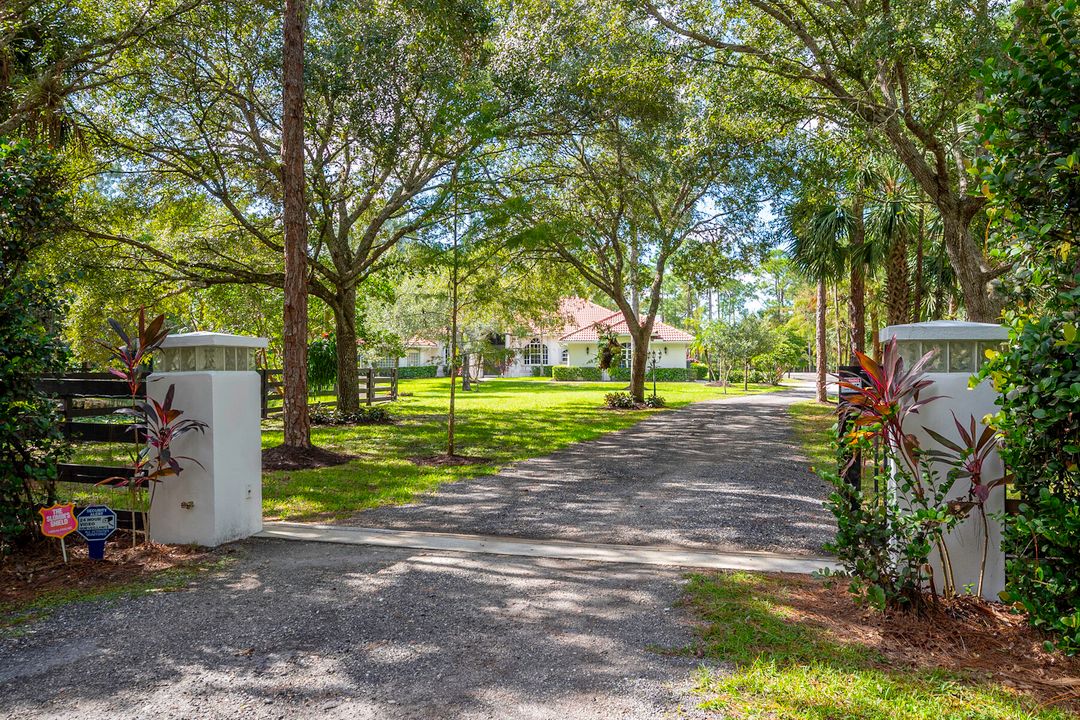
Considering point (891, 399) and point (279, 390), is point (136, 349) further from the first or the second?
point (279, 390)

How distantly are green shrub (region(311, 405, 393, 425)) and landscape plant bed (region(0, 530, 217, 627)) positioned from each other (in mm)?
10721

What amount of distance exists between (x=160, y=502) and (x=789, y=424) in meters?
14.6

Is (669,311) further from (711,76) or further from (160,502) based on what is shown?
(160,502)

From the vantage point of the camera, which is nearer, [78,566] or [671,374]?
[78,566]

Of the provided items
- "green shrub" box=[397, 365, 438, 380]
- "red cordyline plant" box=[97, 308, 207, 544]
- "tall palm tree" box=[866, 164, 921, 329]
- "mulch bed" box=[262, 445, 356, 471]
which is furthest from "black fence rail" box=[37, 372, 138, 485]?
"green shrub" box=[397, 365, 438, 380]

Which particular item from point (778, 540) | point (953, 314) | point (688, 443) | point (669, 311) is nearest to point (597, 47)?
point (688, 443)

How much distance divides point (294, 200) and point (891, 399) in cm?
842

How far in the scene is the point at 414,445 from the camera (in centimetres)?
1213

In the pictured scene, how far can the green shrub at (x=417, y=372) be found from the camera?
4953 centimetres

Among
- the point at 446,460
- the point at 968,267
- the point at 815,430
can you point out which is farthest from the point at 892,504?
the point at 815,430

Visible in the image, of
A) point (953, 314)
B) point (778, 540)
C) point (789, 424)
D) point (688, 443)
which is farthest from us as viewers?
point (953, 314)

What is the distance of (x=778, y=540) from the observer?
557cm

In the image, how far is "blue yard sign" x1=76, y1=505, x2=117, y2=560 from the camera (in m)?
4.63

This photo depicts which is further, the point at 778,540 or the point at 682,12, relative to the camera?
the point at 682,12
